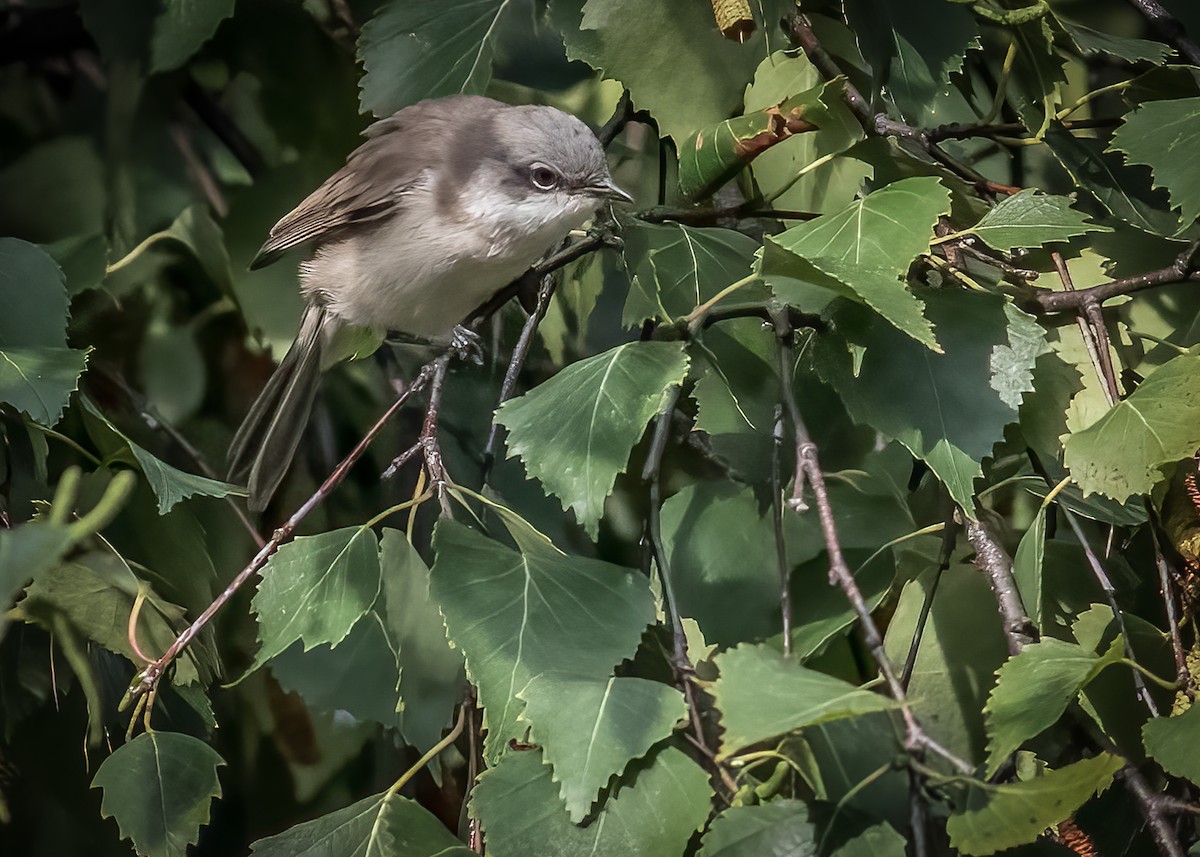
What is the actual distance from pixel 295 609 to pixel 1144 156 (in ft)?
2.42

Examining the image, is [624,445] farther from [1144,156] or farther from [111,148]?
[111,148]

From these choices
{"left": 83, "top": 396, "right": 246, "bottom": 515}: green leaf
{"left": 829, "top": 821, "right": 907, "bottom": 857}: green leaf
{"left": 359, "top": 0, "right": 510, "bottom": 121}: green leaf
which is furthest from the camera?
{"left": 359, "top": 0, "right": 510, "bottom": 121}: green leaf

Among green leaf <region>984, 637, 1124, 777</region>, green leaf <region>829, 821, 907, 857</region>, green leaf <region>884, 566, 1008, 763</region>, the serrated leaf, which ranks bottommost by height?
green leaf <region>884, 566, 1008, 763</region>

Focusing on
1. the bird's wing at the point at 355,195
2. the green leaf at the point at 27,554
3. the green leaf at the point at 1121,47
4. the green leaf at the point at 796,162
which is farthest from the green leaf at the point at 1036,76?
the green leaf at the point at 27,554

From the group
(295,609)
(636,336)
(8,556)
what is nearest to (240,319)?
(636,336)

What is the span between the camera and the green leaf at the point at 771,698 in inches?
23.1

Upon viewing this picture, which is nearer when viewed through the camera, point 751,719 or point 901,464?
point 751,719

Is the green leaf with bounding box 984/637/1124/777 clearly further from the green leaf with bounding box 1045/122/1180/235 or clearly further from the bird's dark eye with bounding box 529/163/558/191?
the bird's dark eye with bounding box 529/163/558/191

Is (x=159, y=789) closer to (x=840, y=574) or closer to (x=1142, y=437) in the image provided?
(x=840, y=574)

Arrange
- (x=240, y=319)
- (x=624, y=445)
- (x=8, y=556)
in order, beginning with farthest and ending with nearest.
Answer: (x=240, y=319), (x=624, y=445), (x=8, y=556)

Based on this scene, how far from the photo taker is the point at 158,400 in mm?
1359

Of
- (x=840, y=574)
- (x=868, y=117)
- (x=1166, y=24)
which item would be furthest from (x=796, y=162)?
(x=840, y=574)

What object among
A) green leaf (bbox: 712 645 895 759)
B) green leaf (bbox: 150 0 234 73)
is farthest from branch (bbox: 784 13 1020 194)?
green leaf (bbox: 150 0 234 73)

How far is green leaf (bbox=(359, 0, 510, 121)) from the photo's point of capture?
116 cm
